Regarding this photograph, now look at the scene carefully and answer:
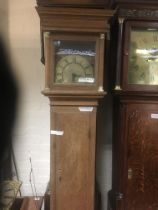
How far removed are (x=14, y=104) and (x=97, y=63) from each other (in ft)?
3.25

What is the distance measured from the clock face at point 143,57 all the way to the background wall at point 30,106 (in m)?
0.54

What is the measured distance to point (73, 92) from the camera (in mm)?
1865

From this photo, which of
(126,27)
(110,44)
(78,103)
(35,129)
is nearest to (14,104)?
(35,129)

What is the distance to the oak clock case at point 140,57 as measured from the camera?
6.66 feet

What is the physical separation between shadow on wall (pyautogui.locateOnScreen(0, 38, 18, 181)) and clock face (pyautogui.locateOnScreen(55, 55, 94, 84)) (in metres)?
0.75

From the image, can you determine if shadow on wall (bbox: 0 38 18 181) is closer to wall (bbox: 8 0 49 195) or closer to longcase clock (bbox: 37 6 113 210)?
wall (bbox: 8 0 49 195)

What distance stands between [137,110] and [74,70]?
22.2 inches

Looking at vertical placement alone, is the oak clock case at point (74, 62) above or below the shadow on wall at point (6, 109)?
above

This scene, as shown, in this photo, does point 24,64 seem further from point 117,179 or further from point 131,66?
point 117,179

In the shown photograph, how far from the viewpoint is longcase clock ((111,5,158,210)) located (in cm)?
202

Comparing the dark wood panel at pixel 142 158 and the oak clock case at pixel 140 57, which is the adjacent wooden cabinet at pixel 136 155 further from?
the oak clock case at pixel 140 57

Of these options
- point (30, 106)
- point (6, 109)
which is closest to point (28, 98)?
point (30, 106)

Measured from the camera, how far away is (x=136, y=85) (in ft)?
6.76

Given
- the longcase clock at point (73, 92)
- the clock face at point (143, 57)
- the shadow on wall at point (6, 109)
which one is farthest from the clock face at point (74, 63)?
the shadow on wall at point (6, 109)
